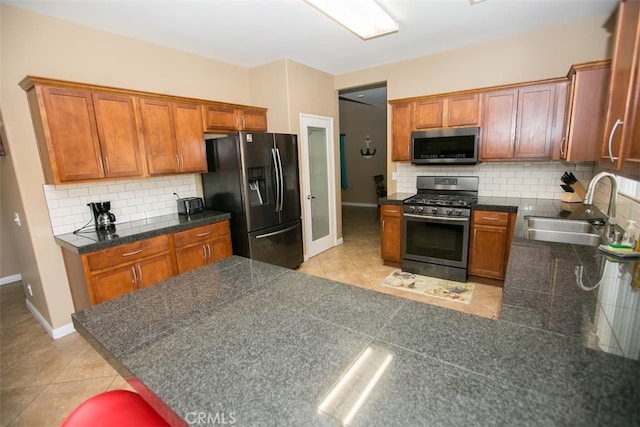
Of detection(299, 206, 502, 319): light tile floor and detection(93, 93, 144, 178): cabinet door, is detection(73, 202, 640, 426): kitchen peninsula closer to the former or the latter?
detection(299, 206, 502, 319): light tile floor

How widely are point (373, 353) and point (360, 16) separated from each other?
2889 millimetres

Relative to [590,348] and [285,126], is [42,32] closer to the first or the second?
[285,126]

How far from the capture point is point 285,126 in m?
4.17

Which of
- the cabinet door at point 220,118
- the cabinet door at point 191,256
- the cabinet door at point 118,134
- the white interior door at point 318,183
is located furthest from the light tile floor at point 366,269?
the cabinet door at point 118,134

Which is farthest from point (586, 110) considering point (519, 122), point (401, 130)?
point (401, 130)

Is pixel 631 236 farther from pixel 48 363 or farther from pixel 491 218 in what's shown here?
pixel 48 363

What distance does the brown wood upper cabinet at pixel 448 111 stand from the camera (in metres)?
3.56

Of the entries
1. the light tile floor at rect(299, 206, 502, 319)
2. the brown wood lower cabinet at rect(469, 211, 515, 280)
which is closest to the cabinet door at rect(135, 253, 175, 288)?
the light tile floor at rect(299, 206, 502, 319)

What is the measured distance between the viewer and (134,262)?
2701 mm

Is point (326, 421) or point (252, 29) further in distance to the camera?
point (252, 29)

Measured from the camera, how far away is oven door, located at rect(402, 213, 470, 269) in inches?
136

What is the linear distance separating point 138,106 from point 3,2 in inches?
44.4

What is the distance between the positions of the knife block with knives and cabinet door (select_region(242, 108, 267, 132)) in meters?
3.70

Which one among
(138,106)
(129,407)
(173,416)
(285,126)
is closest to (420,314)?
(173,416)
